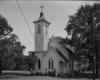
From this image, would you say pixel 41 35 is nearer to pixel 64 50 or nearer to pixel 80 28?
pixel 64 50

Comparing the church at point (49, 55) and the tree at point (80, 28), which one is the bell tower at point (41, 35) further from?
the tree at point (80, 28)

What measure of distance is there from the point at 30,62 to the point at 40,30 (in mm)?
5387

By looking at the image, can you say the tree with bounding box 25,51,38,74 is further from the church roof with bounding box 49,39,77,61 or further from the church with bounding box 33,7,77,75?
the church roof with bounding box 49,39,77,61

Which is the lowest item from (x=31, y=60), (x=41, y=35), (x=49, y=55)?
(x=31, y=60)

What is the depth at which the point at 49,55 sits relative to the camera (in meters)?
23.9

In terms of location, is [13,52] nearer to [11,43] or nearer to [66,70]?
[11,43]

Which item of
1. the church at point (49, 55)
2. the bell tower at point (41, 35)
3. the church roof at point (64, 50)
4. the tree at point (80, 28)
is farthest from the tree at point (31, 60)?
the tree at point (80, 28)

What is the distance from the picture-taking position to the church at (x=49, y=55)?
23478 mm

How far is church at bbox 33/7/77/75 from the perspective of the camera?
2348cm

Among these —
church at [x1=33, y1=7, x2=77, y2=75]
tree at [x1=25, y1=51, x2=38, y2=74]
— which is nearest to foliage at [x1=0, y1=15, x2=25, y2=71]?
tree at [x1=25, y1=51, x2=38, y2=74]

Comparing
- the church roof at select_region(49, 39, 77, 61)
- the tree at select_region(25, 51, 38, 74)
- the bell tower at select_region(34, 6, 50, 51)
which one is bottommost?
the tree at select_region(25, 51, 38, 74)

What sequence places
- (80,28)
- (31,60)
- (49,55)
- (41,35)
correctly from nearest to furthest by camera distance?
1. (80,28)
2. (31,60)
3. (49,55)
4. (41,35)

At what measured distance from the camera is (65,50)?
27.3 metres

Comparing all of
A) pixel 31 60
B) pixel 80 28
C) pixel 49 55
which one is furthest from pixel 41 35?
pixel 80 28
